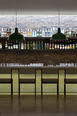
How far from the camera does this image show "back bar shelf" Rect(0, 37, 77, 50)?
7254 millimetres

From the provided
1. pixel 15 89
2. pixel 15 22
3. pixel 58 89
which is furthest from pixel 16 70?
pixel 15 22

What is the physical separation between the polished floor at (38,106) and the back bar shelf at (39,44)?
1.76 m

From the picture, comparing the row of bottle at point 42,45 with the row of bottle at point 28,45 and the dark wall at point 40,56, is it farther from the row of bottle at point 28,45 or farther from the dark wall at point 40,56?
the dark wall at point 40,56

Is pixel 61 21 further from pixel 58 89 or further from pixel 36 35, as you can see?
pixel 58 89

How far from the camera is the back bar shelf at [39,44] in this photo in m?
7.25

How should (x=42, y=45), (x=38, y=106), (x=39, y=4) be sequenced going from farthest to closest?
1. (x=42, y=45)
2. (x=38, y=106)
3. (x=39, y=4)

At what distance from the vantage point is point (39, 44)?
7.32 metres

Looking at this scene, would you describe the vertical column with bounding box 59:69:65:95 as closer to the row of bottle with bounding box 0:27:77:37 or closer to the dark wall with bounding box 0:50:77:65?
the row of bottle with bounding box 0:27:77:37

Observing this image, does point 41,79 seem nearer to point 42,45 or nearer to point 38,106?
point 38,106

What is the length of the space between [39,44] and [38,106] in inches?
100

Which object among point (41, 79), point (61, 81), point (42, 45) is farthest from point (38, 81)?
point (42, 45)

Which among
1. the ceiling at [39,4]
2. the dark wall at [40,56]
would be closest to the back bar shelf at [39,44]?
the dark wall at [40,56]

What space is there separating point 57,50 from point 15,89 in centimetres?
184

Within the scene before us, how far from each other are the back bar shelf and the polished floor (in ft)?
5.78
